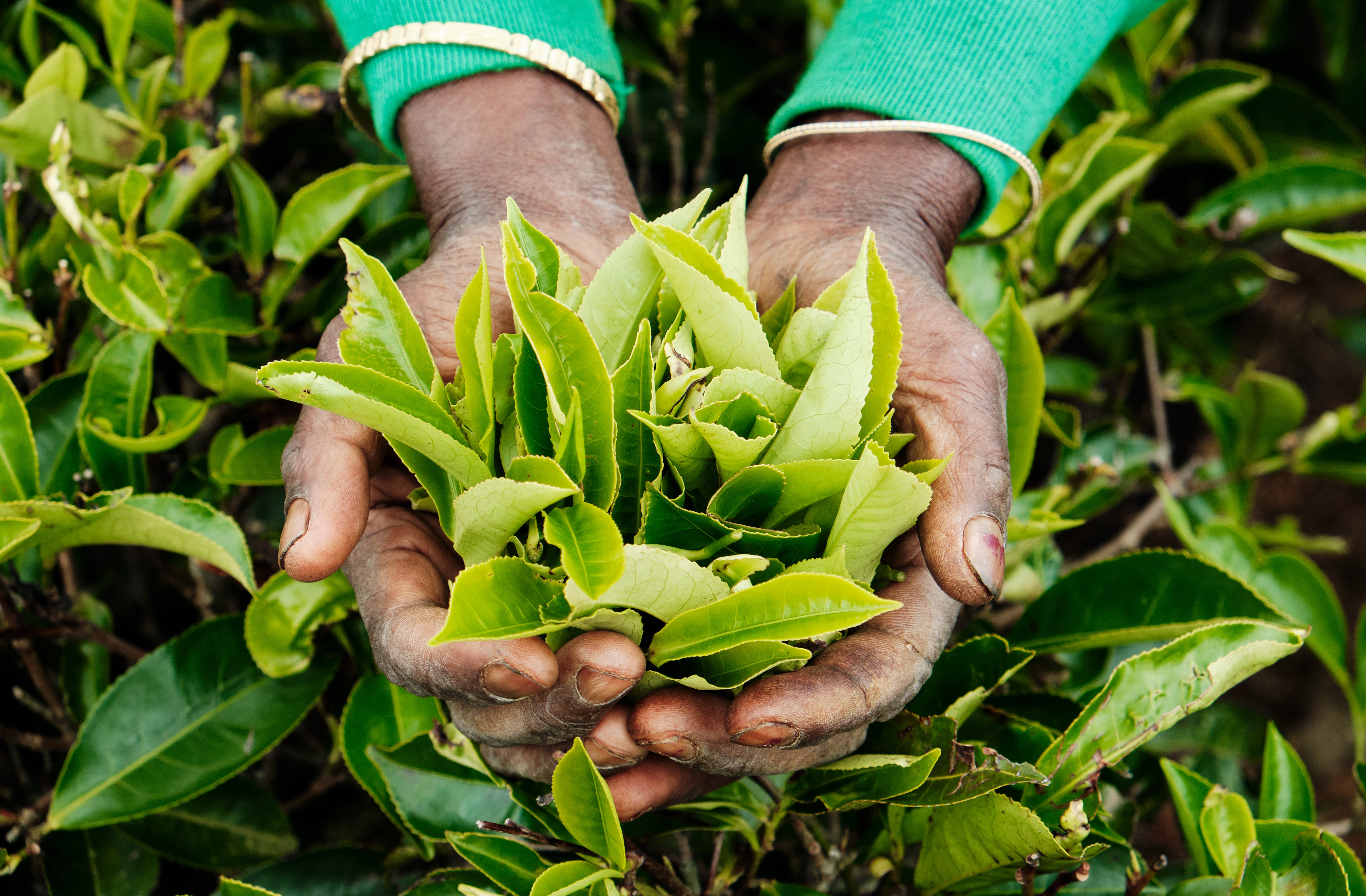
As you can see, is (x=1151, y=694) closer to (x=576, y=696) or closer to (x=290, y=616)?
(x=576, y=696)

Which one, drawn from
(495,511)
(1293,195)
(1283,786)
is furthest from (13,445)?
(1293,195)

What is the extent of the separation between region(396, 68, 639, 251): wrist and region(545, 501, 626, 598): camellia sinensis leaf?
0.47 metres

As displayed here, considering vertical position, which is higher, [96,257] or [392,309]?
[392,309]

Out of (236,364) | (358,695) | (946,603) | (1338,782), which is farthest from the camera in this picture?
(1338,782)

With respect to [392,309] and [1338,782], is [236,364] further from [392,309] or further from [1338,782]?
[1338,782]

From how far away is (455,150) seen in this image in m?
1.18

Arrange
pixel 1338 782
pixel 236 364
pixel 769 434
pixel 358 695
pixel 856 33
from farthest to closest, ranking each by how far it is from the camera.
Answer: pixel 1338 782, pixel 856 33, pixel 236 364, pixel 358 695, pixel 769 434

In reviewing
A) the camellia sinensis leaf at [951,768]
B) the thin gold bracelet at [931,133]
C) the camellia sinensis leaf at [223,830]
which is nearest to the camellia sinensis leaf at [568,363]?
the camellia sinensis leaf at [951,768]

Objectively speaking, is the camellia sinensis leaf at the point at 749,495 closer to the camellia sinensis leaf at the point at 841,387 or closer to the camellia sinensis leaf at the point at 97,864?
the camellia sinensis leaf at the point at 841,387

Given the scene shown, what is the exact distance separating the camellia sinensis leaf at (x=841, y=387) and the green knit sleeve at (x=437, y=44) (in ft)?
2.02

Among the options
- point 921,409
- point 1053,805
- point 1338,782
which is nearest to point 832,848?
point 1053,805

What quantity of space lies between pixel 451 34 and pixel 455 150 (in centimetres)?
13

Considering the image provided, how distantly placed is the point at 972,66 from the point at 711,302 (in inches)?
24.4

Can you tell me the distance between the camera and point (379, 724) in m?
0.99
